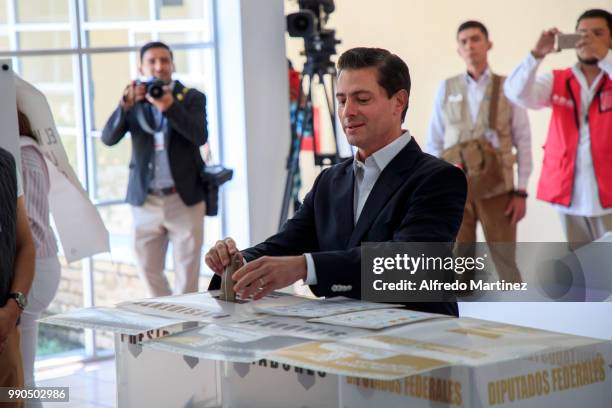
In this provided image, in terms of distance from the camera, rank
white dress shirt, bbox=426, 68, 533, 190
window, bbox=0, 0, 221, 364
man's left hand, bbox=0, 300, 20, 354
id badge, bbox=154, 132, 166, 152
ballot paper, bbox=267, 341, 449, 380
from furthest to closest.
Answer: white dress shirt, bbox=426, 68, 533, 190
window, bbox=0, 0, 221, 364
id badge, bbox=154, 132, 166, 152
man's left hand, bbox=0, 300, 20, 354
ballot paper, bbox=267, 341, 449, 380

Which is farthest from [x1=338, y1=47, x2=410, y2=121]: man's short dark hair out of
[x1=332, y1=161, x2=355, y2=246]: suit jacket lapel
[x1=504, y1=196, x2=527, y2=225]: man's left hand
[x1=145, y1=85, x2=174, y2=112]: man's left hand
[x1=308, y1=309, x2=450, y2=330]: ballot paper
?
[x1=504, y1=196, x2=527, y2=225]: man's left hand

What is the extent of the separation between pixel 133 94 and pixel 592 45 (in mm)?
2490

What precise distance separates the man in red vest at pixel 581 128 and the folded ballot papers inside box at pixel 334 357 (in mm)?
3311

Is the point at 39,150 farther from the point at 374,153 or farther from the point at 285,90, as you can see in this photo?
the point at 285,90

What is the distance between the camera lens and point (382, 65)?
8.34ft

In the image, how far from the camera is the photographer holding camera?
530 cm

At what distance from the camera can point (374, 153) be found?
2.58 m

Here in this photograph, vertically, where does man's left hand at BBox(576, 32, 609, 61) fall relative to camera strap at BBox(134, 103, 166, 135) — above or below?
above

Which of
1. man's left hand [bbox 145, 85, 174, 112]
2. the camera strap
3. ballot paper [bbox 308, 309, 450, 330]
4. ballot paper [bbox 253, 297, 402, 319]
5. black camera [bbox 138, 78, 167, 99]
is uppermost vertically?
black camera [bbox 138, 78, 167, 99]

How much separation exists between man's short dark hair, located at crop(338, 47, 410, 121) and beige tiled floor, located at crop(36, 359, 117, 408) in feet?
8.45

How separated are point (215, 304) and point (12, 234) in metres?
0.71

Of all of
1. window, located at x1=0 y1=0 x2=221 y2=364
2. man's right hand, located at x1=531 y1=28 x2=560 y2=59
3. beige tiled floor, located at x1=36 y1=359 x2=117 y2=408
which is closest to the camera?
beige tiled floor, located at x1=36 y1=359 x2=117 y2=408

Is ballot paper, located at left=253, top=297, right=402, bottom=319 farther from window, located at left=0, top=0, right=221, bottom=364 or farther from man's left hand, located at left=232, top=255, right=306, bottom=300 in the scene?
window, located at left=0, top=0, right=221, bottom=364

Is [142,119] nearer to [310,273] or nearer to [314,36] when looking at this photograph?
[314,36]
